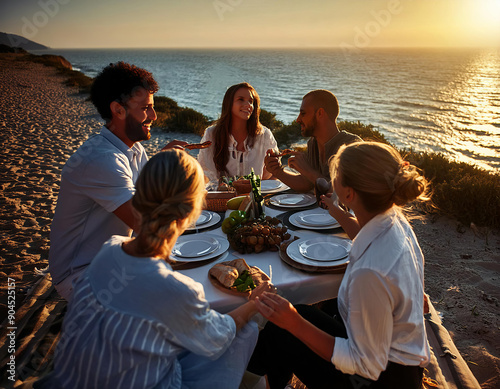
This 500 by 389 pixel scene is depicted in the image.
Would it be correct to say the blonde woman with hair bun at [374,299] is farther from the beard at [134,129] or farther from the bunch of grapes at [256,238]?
the beard at [134,129]

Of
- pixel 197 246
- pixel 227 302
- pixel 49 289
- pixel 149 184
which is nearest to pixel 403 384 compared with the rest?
pixel 227 302

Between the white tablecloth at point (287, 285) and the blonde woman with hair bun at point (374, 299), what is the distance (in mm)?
181

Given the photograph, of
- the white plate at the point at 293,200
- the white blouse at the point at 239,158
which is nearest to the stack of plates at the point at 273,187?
the white plate at the point at 293,200

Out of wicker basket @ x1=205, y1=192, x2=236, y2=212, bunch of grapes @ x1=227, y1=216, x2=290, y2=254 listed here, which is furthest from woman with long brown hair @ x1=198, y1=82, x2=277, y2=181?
bunch of grapes @ x1=227, y1=216, x2=290, y2=254

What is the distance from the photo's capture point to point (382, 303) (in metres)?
1.32

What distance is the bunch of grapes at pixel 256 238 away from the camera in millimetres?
2074

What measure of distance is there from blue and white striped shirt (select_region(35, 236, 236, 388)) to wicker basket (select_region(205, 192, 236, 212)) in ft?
4.81

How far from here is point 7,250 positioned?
179 inches

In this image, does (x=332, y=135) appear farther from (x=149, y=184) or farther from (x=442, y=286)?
(x=149, y=184)

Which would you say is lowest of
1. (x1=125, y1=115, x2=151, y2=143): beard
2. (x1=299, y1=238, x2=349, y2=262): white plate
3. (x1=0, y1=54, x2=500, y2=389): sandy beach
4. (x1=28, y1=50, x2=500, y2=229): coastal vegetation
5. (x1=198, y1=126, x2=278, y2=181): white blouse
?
(x1=0, y1=54, x2=500, y2=389): sandy beach

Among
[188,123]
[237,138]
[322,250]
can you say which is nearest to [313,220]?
[322,250]

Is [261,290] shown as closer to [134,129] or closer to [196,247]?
[196,247]

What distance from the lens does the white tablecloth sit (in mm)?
1710

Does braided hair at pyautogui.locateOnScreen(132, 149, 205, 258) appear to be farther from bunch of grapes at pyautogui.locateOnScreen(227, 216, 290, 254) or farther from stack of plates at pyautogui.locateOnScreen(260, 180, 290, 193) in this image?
stack of plates at pyautogui.locateOnScreen(260, 180, 290, 193)
